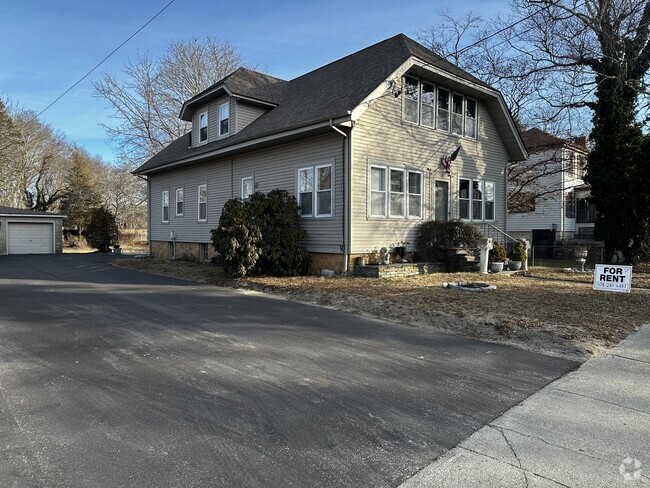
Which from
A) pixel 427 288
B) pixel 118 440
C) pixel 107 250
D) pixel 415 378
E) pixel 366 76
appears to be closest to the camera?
pixel 118 440

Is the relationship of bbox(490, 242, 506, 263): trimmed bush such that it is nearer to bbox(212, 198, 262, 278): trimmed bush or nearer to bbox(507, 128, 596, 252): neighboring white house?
bbox(212, 198, 262, 278): trimmed bush

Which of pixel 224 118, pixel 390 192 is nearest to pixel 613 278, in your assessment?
pixel 390 192

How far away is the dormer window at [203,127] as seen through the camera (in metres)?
19.3

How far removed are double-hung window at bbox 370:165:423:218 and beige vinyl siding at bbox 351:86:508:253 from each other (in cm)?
19

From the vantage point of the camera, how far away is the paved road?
2.94 meters

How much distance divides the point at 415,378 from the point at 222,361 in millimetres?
2264

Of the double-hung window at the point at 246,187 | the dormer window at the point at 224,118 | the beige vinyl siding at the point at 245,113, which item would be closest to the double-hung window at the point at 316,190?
the double-hung window at the point at 246,187

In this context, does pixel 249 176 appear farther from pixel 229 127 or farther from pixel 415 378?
pixel 415 378

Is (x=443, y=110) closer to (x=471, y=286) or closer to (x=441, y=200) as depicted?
(x=441, y=200)

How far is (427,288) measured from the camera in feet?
34.2

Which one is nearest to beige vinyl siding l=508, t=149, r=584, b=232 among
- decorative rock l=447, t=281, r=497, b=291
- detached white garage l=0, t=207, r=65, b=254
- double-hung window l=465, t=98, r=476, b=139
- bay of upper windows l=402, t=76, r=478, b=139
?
double-hung window l=465, t=98, r=476, b=139

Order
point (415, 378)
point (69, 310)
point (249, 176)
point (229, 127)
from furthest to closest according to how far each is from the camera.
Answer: point (229, 127)
point (249, 176)
point (69, 310)
point (415, 378)

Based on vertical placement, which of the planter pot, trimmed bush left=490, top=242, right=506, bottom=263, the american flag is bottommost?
the planter pot

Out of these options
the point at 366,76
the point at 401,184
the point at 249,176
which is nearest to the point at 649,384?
the point at 401,184
